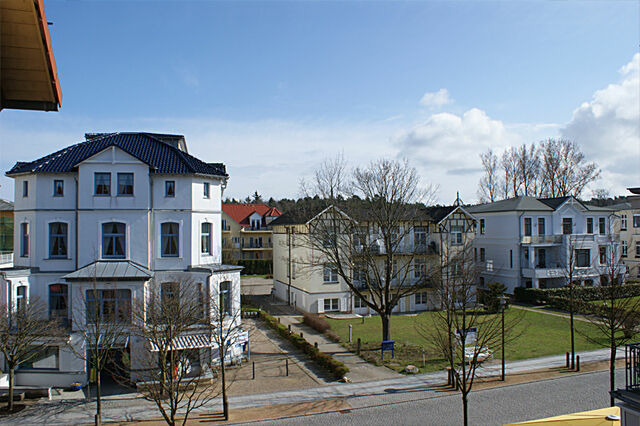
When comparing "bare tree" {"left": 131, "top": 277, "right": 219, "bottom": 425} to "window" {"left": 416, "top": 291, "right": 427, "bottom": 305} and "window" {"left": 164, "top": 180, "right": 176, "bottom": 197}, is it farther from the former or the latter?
"window" {"left": 416, "top": 291, "right": 427, "bottom": 305}

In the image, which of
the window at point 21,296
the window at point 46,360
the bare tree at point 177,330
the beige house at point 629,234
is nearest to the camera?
the bare tree at point 177,330

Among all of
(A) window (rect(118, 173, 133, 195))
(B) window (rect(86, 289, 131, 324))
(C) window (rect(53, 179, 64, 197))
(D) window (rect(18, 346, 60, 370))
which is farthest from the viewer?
(C) window (rect(53, 179, 64, 197))

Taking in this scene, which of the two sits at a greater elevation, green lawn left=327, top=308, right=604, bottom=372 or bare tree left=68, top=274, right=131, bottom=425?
bare tree left=68, top=274, right=131, bottom=425

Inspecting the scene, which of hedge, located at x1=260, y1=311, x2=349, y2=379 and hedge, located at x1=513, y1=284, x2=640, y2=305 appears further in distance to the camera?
hedge, located at x1=513, y1=284, x2=640, y2=305

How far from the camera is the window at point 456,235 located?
38.5 m

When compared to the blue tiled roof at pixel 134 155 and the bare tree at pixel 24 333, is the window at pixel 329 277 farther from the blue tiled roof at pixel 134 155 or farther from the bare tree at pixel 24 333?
the bare tree at pixel 24 333

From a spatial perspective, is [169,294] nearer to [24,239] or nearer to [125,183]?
[125,183]

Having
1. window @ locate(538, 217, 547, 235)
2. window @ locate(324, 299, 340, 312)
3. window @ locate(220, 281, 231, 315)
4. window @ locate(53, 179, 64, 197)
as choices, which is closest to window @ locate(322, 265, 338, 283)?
window @ locate(324, 299, 340, 312)

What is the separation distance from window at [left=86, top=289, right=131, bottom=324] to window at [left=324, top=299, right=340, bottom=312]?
60.0 feet

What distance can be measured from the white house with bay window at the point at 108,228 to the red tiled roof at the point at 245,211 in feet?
132

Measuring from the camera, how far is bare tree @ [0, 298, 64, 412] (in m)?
18.3

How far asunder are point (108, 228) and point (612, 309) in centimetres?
2332

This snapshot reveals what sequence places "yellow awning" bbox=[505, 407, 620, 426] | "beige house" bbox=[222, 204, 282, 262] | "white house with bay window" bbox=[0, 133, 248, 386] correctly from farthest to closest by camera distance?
"beige house" bbox=[222, 204, 282, 262] → "white house with bay window" bbox=[0, 133, 248, 386] → "yellow awning" bbox=[505, 407, 620, 426]

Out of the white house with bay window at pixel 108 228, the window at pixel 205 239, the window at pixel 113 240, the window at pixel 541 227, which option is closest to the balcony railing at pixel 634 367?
the white house with bay window at pixel 108 228
